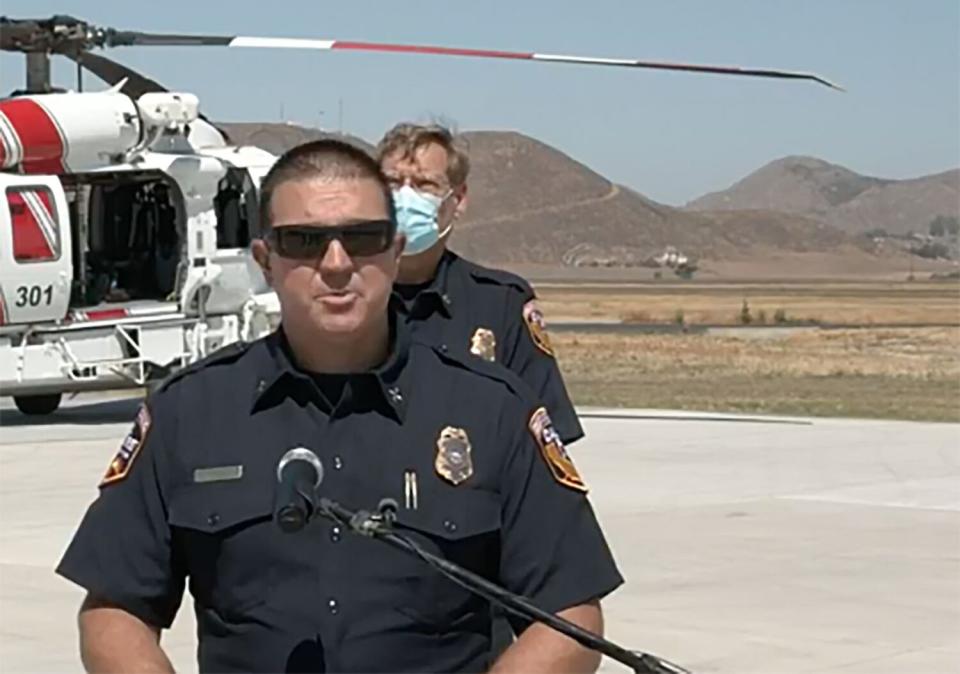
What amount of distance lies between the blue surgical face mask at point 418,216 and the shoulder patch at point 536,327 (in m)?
0.29

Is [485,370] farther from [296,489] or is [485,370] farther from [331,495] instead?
[296,489]

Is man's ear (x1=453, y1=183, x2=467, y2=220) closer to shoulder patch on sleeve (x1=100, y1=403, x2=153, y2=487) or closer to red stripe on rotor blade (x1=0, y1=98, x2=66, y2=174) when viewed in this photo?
shoulder patch on sleeve (x1=100, y1=403, x2=153, y2=487)

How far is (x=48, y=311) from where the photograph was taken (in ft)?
57.7

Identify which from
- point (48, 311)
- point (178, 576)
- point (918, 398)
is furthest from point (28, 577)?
point (918, 398)

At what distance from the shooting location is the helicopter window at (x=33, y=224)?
1711cm

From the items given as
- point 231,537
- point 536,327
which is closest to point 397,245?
point 231,537

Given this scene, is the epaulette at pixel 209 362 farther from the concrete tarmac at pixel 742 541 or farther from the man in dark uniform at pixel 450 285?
the man in dark uniform at pixel 450 285

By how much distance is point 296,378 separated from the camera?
2830 mm

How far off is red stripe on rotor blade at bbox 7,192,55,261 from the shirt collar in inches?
578

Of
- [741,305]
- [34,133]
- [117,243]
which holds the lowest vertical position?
[741,305]

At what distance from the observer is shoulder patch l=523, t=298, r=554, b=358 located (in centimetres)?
474

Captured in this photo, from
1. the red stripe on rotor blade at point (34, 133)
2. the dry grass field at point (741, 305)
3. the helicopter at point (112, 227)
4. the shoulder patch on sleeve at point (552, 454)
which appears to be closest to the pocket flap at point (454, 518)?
the shoulder patch on sleeve at point (552, 454)

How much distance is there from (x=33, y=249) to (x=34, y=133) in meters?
1.00

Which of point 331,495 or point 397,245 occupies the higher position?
point 397,245
